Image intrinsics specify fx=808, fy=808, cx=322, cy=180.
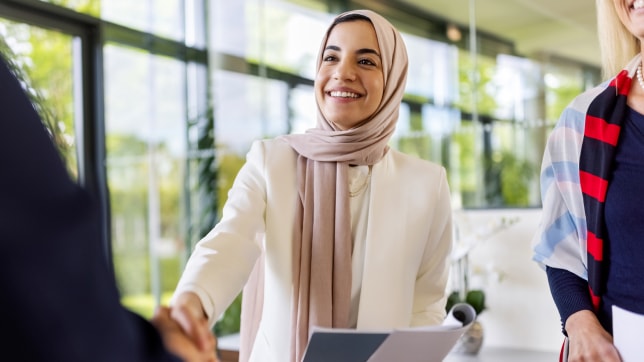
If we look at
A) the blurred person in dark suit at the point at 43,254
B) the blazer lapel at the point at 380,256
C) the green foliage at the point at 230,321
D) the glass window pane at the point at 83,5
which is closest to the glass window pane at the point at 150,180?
the glass window pane at the point at 83,5

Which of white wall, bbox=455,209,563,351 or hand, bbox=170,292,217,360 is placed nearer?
hand, bbox=170,292,217,360

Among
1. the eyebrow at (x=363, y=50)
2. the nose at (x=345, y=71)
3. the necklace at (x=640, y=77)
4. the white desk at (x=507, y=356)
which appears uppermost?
the eyebrow at (x=363, y=50)

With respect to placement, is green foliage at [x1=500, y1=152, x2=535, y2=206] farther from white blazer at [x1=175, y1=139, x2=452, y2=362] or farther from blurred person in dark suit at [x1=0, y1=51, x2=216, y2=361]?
blurred person in dark suit at [x1=0, y1=51, x2=216, y2=361]

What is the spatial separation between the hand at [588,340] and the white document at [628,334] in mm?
30

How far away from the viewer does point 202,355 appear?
3.46 ft

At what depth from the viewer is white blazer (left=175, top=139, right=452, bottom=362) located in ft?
5.34

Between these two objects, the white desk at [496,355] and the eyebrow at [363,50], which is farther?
the white desk at [496,355]

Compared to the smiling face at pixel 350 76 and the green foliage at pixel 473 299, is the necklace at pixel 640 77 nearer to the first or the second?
the smiling face at pixel 350 76

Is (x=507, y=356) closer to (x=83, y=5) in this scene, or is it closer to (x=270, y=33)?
(x=270, y=33)

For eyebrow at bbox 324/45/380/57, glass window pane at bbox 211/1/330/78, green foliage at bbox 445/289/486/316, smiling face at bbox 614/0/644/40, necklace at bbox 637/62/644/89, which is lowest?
green foliage at bbox 445/289/486/316

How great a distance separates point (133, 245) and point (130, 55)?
50.2 inches

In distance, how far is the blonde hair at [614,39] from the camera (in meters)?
1.74

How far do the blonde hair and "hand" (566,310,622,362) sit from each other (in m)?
0.57

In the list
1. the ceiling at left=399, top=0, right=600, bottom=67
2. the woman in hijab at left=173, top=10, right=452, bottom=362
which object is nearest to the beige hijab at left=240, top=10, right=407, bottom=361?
the woman in hijab at left=173, top=10, right=452, bottom=362
